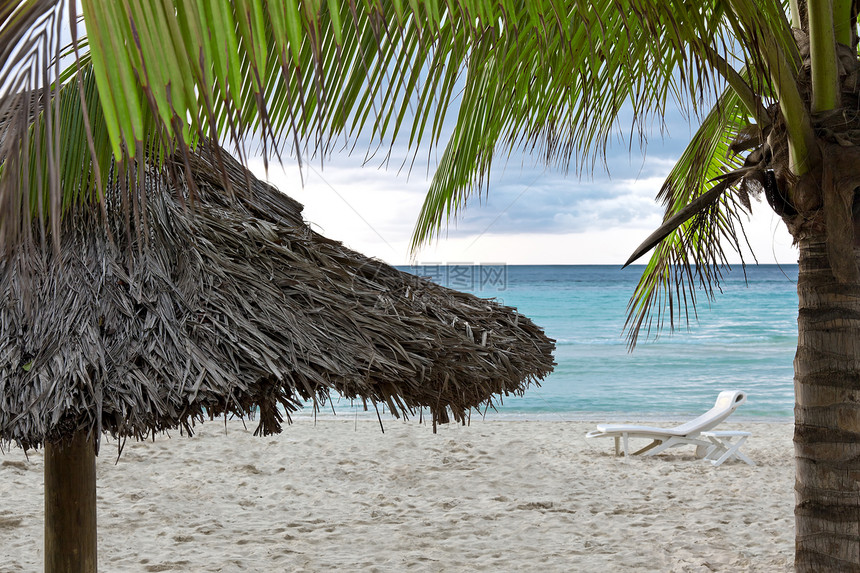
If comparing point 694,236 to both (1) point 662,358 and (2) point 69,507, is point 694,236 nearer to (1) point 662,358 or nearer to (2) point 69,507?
(2) point 69,507

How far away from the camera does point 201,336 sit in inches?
84.4

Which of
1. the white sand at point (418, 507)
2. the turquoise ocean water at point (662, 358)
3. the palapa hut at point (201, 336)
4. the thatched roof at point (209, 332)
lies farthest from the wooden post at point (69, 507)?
the turquoise ocean water at point (662, 358)

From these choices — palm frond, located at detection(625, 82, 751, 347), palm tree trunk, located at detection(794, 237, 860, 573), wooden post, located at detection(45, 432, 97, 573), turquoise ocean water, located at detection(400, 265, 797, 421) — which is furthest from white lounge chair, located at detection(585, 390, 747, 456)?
wooden post, located at detection(45, 432, 97, 573)

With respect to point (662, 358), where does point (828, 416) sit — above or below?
above

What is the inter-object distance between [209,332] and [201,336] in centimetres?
3

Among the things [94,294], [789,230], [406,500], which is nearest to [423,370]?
[94,294]

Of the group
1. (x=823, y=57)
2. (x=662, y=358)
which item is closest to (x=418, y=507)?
(x=823, y=57)

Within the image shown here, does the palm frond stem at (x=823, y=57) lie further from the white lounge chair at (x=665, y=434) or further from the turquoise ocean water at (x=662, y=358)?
the white lounge chair at (x=665, y=434)

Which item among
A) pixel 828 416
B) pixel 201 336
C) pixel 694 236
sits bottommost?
pixel 828 416

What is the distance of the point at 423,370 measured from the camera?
7.32 ft

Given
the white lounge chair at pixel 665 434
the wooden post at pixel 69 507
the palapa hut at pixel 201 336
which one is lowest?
the white lounge chair at pixel 665 434

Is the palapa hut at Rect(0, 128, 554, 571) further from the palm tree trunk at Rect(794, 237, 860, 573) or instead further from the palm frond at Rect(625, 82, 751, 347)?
the palm frond at Rect(625, 82, 751, 347)

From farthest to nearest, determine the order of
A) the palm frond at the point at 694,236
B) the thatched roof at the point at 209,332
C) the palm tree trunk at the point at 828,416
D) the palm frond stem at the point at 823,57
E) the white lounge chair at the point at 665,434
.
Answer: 1. the white lounge chair at the point at 665,434
2. the palm frond at the point at 694,236
3. the palm tree trunk at the point at 828,416
4. the thatched roof at the point at 209,332
5. the palm frond stem at the point at 823,57

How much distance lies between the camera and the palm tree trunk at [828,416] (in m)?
2.20
